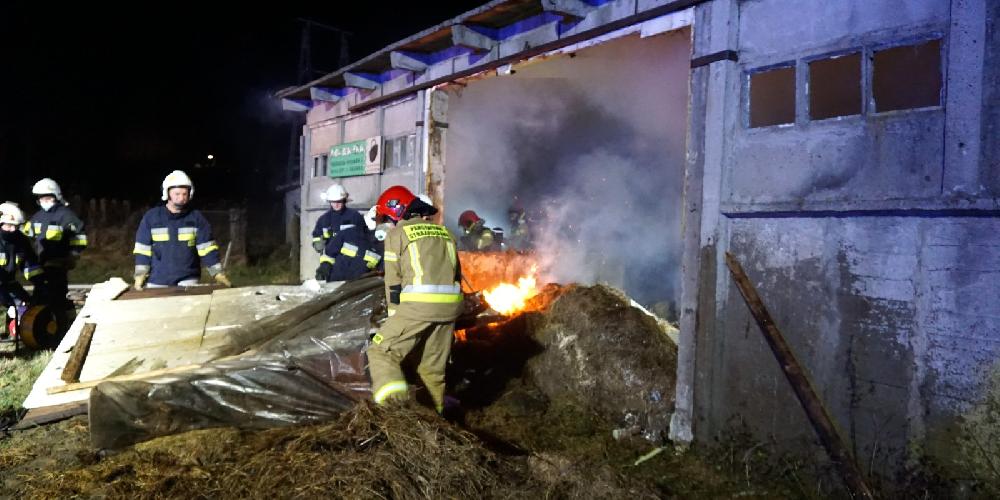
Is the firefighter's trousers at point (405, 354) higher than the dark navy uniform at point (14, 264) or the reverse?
the reverse

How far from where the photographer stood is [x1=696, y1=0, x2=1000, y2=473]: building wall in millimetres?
3561

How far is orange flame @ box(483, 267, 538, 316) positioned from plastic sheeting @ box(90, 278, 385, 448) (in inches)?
98.3

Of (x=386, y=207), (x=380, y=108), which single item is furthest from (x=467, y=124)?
(x=386, y=207)

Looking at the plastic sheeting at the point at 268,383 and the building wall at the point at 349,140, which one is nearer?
the plastic sheeting at the point at 268,383

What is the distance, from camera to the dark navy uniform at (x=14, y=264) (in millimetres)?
7199

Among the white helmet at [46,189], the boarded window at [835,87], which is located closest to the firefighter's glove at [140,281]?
the white helmet at [46,189]

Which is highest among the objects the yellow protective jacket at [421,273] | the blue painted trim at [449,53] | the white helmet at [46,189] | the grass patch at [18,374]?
the blue painted trim at [449,53]

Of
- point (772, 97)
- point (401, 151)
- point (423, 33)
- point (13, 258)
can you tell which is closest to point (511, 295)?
point (401, 151)

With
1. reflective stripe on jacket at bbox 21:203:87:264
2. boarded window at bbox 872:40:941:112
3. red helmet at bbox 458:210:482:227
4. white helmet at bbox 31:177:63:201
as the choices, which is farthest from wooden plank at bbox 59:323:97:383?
boarded window at bbox 872:40:941:112

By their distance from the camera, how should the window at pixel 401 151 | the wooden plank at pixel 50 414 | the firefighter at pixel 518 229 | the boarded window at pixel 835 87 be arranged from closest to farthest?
the boarded window at pixel 835 87
the wooden plank at pixel 50 414
the window at pixel 401 151
the firefighter at pixel 518 229

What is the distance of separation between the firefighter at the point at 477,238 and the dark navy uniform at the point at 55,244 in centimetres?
538

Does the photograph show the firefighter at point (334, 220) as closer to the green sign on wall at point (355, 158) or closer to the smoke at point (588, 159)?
the green sign on wall at point (355, 158)

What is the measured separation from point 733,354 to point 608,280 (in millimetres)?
5353

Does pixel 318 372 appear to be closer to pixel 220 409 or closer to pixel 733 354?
pixel 220 409
